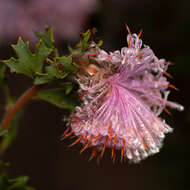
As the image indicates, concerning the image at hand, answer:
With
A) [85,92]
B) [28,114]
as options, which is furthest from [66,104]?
[28,114]

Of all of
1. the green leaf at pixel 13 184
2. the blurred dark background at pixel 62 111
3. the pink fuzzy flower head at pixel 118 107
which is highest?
the blurred dark background at pixel 62 111

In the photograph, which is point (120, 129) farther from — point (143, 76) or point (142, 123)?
point (143, 76)

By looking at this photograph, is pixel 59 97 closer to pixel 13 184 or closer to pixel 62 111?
pixel 13 184

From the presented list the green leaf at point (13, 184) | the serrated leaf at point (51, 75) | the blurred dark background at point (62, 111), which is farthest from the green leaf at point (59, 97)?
the blurred dark background at point (62, 111)

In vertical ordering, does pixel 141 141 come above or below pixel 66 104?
below

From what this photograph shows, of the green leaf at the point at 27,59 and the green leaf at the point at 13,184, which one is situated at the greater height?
the green leaf at the point at 27,59

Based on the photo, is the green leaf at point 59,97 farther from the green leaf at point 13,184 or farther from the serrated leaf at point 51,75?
the green leaf at point 13,184
